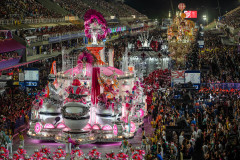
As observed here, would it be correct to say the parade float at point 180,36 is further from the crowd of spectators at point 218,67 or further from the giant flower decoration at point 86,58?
the giant flower decoration at point 86,58

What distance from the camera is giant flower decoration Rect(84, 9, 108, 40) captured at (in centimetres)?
2627

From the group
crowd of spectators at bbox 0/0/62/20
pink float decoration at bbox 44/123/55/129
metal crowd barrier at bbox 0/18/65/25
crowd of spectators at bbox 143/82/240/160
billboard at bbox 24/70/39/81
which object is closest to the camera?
crowd of spectators at bbox 143/82/240/160

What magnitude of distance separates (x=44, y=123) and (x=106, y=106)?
9.89 ft

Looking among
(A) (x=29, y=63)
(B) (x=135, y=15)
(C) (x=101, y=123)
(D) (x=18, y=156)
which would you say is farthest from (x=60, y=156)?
(B) (x=135, y=15)

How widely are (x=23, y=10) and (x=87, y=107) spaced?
122 feet

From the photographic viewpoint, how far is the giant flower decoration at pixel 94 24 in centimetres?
2627

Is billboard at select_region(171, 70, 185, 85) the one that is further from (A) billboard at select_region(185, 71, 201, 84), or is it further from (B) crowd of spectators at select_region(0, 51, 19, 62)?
(B) crowd of spectators at select_region(0, 51, 19, 62)

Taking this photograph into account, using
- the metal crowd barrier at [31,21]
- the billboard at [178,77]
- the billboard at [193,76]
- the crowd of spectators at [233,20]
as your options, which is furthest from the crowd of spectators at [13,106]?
the crowd of spectators at [233,20]

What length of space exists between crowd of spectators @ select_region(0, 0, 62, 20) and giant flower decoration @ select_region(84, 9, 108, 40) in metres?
23.4

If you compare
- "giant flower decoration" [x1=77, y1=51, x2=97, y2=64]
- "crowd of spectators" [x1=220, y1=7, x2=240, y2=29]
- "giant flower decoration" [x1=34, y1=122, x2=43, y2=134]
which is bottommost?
"giant flower decoration" [x1=34, y1=122, x2=43, y2=134]

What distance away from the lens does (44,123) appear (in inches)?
922

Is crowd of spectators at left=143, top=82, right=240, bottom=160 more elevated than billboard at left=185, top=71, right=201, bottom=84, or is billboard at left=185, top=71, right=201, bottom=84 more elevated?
billboard at left=185, top=71, right=201, bottom=84

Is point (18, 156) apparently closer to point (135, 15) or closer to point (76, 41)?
point (76, 41)

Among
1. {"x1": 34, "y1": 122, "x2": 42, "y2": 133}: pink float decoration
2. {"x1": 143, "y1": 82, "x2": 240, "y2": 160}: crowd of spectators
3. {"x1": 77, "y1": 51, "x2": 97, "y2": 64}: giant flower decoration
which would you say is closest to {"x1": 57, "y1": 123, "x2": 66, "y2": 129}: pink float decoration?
{"x1": 34, "y1": 122, "x2": 42, "y2": 133}: pink float decoration
